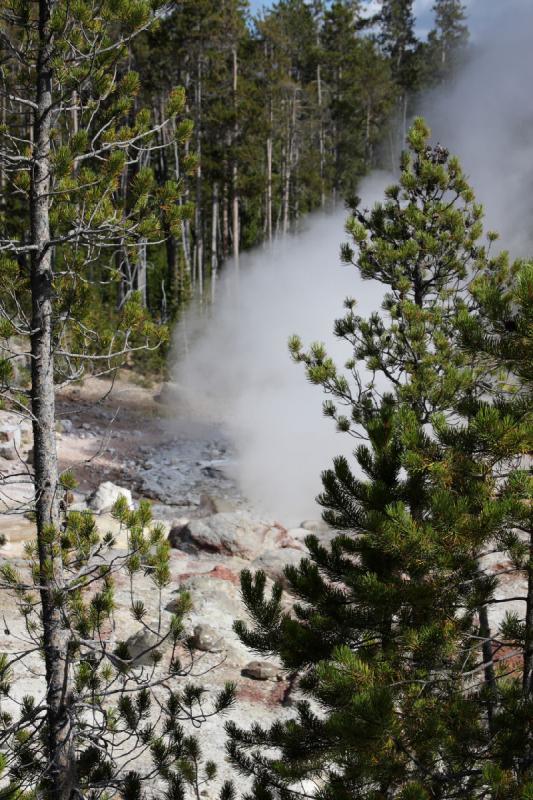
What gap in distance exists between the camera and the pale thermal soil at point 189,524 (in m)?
7.77

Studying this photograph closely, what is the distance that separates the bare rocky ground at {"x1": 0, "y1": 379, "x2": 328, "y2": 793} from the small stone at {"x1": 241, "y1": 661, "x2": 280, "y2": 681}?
0.01 m

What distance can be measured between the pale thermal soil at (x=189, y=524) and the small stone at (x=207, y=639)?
0.06 feet

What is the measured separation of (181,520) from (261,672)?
19.1 feet

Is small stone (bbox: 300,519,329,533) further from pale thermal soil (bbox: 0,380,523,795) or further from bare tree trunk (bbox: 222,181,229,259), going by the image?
bare tree trunk (bbox: 222,181,229,259)

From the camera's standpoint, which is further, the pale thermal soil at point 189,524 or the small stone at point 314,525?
the small stone at point 314,525

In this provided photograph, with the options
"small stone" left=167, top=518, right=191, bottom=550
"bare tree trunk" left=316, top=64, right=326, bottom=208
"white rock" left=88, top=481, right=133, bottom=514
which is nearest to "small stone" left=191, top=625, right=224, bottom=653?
"small stone" left=167, top=518, right=191, bottom=550

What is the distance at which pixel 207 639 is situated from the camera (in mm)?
8680

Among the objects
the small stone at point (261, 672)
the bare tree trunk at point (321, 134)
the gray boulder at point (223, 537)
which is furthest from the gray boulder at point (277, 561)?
the bare tree trunk at point (321, 134)

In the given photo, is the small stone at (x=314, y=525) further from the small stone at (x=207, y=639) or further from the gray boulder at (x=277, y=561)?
the small stone at (x=207, y=639)

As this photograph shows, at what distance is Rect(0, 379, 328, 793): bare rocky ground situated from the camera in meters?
7.77

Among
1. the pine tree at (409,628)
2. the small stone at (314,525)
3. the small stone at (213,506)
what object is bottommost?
the small stone at (314,525)

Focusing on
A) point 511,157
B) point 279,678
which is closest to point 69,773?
point 279,678

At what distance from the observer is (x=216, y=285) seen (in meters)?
31.7

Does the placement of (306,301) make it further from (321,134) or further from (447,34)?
(447,34)
